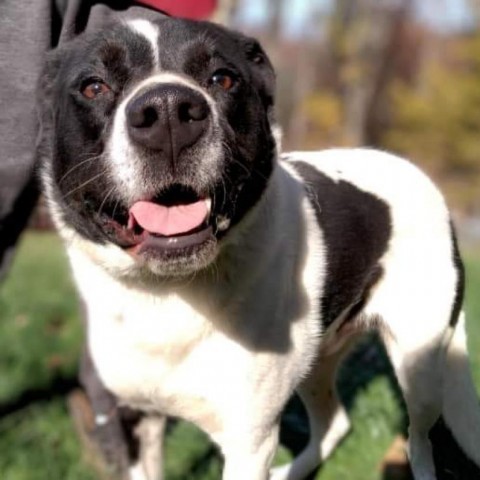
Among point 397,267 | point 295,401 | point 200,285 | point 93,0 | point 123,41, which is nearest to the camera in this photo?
point 123,41

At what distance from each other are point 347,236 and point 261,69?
73 centimetres

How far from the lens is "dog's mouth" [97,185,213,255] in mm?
2715

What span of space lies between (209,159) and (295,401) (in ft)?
8.54

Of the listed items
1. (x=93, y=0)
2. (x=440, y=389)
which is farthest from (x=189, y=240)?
(x=440, y=389)

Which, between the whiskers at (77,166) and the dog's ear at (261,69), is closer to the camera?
the whiskers at (77,166)

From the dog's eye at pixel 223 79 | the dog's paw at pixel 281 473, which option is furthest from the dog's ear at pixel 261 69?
the dog's paw at pixel 281 473

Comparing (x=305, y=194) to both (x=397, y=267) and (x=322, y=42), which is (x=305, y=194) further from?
(x=322, y=42)

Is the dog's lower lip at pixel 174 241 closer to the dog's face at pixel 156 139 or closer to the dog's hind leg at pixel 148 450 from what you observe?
the dog's face at pixel 156 139

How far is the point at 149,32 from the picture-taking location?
290 cm

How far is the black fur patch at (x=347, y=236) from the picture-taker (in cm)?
347

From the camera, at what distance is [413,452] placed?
3719mm

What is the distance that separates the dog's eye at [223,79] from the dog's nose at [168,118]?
0.27 meters

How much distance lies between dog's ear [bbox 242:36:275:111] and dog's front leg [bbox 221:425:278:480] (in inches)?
41.8

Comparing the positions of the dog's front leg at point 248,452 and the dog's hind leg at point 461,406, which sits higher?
the dog's front leg at point 248,452
